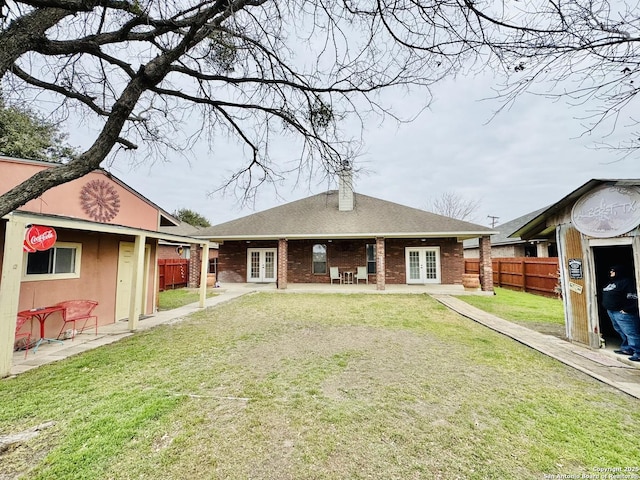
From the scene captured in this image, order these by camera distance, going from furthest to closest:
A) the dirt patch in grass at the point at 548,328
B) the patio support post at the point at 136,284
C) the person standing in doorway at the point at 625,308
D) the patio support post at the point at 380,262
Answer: the patio support post at the point at 380,262 < the patio support post at the point at 136,284 < the dirt patch in grass at the point at 548,328 < the person standing in doorway at the point at 625,308

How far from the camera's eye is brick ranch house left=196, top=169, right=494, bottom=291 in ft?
46.4

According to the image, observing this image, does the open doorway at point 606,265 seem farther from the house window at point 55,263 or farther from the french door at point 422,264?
the house window at point 55,263

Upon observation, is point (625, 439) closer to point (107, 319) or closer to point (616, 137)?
point (616, 137)

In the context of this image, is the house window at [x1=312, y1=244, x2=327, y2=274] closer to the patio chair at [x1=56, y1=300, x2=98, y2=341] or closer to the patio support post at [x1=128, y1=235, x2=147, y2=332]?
the patio support post at [x1=128, y1=235, x2=147, y2=332]

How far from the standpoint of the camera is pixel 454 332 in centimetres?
655

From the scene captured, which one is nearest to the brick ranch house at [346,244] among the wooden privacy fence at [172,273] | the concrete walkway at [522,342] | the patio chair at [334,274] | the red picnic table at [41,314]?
the patio chair at [334,274]

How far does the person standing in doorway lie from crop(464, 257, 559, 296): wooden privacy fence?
19.3ft

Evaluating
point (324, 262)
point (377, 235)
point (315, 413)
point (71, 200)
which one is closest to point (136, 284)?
point (71, 200)

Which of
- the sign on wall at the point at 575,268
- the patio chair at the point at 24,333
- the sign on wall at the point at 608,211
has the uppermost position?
the sign on wall at the point at 608,211

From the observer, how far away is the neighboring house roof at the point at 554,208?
481cm

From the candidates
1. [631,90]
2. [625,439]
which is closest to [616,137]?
[631,90]

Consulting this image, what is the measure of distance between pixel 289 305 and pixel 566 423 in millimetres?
8280

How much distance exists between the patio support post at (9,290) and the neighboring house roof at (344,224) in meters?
9.89

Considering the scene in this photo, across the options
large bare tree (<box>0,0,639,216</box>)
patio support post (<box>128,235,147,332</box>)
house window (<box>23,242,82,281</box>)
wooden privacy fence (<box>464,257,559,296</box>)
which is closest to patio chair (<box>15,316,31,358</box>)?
house window (<box>23,242,82,281</box>)
